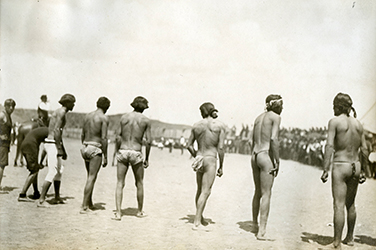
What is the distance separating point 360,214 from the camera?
20.6 feet

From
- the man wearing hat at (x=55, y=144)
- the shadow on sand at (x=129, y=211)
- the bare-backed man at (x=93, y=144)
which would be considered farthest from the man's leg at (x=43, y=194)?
the shadow on sand at (x=129, y=211)

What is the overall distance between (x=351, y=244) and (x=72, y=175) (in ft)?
20.4

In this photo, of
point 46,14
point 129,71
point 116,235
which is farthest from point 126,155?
point 46,14

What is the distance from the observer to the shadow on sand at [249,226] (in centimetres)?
577

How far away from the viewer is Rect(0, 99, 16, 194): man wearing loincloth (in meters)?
6.76

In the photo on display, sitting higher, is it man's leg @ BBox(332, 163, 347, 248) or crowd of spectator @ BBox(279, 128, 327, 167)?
crowd of spectator @ BBox(279, 128, 327, 167)

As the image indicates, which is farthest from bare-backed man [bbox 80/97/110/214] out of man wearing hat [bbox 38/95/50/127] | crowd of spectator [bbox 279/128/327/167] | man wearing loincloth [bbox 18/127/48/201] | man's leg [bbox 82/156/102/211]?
crowd of spectator [bbox 279/128/327/167]

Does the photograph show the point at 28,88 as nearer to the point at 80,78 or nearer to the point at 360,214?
the point at 80,78

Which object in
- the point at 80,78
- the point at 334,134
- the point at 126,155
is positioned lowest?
the point at 126,155

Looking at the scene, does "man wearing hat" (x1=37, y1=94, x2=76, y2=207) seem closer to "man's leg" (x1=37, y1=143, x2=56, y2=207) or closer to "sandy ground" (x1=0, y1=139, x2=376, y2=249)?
"man's leg" (x1=37, y1=143, x2=56, y2=207)

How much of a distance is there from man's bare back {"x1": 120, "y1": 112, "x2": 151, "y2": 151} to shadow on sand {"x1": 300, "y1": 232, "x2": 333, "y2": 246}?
2.79m

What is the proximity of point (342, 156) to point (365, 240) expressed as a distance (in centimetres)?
147

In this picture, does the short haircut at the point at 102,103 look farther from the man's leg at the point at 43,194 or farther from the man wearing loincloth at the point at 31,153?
the man's leg at the point at 43,194

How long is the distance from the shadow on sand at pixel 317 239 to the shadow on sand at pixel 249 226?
696mm
